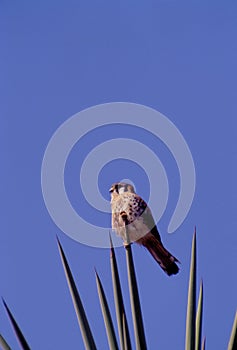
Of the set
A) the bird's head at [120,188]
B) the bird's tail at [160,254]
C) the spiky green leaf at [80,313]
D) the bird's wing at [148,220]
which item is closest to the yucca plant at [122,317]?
the spiky green leaf at [80,313]

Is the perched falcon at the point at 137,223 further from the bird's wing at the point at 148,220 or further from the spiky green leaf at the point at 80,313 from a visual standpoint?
the spiky green leaf at the point at 80,313

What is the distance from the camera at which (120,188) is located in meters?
5.73

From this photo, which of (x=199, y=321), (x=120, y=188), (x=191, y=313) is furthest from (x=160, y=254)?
(x=191, y=313)

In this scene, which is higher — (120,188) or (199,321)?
(120,188)

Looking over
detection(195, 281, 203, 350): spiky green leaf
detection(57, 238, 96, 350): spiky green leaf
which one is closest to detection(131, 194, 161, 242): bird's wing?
detection(195, 281, 203, 350): spiky green leaf

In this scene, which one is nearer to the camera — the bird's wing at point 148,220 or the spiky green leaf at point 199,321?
the spiky green leaf at point 199,321

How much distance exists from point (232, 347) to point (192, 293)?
33cm

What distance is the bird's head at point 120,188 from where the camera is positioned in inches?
223

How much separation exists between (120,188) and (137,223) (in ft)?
1.99

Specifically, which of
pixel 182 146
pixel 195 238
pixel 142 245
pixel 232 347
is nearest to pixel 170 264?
pixel 142 245

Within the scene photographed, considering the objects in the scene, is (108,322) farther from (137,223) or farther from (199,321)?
(137,223)

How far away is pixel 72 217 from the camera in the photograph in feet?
12.2

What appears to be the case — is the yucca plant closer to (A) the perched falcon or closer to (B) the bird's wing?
(A) the perched falcon

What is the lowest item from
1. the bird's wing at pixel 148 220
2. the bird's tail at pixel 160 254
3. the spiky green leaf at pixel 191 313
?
the spiky green leaf at pixel 191 313
